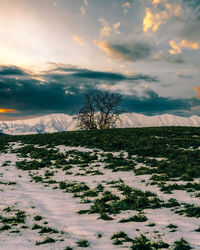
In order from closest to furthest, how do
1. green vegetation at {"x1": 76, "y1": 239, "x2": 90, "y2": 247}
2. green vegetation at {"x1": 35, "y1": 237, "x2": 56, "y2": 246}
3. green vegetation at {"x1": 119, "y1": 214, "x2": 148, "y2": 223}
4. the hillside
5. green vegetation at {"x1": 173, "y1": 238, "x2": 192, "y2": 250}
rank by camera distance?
green vegetation at {"x1": 173, "y1": 238, "x2": 192, "y2": 250}
green vegetation at {"x1": 76, "y1": 239, "x2": 90, "y2": 247}
green vegetation at {"x1": 35, "y1": 237, "x2": 56, "y2": 246}
the hillside
green vegetation at {"x1": 119, "y1": 214, "x2": 148, "y2": 223}

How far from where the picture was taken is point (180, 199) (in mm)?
13492

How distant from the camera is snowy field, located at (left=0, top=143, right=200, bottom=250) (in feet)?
30.1

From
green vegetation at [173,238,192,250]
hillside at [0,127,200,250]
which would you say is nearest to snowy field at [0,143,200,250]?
hillside at [0,127,200,250]

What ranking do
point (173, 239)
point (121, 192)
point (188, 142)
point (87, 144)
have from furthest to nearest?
point (87, 144) < point (188, 142) < point (121, 192) < point (173, 239)

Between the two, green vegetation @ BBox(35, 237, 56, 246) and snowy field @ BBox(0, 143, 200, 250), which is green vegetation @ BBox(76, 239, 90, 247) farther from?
green vegetation @ BBox(35, 237, 56, 246)

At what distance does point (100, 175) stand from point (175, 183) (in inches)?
267

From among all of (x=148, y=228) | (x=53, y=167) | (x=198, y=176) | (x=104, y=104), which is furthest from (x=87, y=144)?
(x=104, y=104)

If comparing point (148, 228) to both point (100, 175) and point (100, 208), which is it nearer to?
point (100, 208)

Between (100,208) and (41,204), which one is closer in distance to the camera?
(100,208)

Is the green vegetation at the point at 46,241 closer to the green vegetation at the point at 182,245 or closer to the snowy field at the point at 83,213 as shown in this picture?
the snowy field at the point at 83,213

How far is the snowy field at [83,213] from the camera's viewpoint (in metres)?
9.19

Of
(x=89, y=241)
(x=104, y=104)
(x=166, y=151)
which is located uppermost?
(x=104, y=104)

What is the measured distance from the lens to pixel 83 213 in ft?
41.1

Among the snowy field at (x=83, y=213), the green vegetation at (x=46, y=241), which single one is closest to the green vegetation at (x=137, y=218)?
the snowy field at (x=83, y=213)
